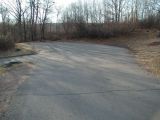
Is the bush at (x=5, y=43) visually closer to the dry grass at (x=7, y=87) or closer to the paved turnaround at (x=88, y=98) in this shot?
the dry grass at (x=7, y=87)

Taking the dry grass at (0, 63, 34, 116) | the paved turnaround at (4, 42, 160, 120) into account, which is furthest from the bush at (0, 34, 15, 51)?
the paved turnaround at (4, 42, 160, 120)

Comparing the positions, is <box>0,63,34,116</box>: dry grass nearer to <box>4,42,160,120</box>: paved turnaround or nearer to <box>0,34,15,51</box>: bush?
<box>4,42,160,120</box>: paved turnaround

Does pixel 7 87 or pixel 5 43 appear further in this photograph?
pixel 5 43

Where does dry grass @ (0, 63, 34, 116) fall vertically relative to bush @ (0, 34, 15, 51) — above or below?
below

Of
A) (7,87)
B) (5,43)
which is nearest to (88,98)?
(7,87)

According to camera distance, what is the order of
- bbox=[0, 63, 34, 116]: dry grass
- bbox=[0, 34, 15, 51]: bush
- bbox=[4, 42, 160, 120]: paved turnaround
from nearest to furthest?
bbox=[4, 42, 160, 120]: paved turnaround < bbox=[0, 63, 34, 116]: dry grass < bbox=[0, 34, 15, 51]: bush

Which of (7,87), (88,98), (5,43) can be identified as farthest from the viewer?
(5,43)

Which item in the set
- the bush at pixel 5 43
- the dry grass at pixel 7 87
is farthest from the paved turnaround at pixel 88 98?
the bush at pixel 5 43

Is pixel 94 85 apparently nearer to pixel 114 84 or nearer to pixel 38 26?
pixel 114 84

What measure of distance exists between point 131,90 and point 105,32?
105 ft

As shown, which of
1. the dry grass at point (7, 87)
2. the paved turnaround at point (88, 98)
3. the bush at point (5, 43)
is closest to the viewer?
the paved turnaround at point (88, 98)

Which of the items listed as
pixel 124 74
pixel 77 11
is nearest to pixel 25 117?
pixel 124 74

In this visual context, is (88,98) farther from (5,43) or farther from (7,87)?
(5,43)

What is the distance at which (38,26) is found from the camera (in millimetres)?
50531
